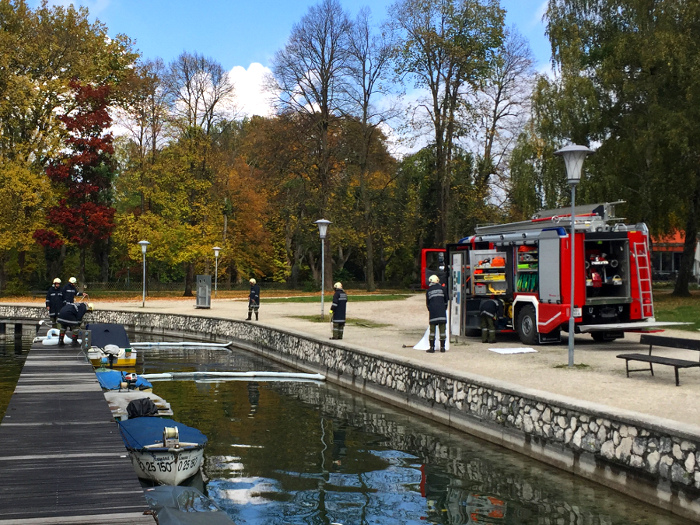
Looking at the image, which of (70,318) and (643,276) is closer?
(643,276)

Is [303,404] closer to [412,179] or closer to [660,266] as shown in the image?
[412,179]

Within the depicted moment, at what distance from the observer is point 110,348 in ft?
70.0

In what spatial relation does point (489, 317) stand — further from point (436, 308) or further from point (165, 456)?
point (165, 456)

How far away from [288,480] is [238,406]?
6.15 m

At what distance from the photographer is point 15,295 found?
5322cm

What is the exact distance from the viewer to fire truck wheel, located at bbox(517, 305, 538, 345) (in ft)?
64.7

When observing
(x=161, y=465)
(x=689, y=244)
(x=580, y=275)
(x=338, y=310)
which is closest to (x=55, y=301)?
(x=338, y=310)

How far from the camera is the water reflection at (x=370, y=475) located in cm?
906

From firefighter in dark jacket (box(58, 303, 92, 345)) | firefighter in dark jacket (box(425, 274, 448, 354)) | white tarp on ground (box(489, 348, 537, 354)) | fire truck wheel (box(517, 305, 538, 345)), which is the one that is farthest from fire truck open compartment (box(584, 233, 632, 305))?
firefighter in dark jacket (box(58, 303, 92, 345))

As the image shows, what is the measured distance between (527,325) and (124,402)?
1070cm

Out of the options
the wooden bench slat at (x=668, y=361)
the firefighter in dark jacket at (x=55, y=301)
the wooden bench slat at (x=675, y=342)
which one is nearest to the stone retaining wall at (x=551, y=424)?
the wooden bench slat at (x=668, y=361)

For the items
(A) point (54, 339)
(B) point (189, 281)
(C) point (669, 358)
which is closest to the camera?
(C) point (669, 358)

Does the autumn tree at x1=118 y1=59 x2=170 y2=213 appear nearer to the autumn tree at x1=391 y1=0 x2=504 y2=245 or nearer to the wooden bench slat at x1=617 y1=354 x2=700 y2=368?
the autumn tree at x1=391 y1=0 x2=504 y2=245

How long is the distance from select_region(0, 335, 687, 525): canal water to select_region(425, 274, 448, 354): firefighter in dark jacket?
2.77 m
